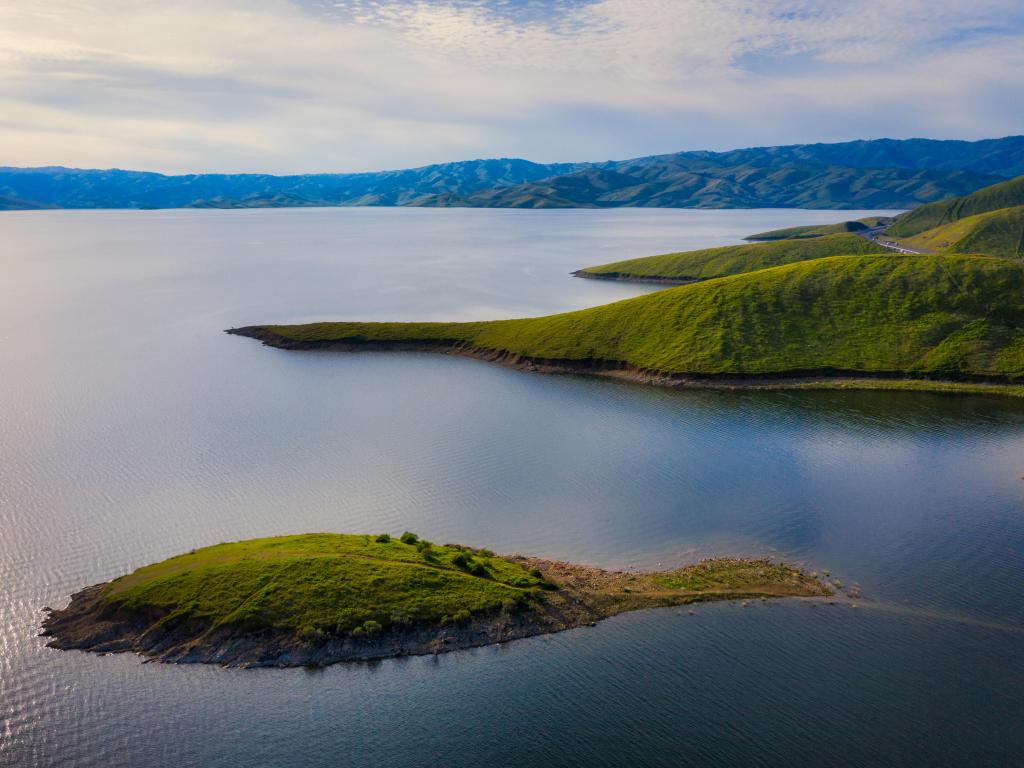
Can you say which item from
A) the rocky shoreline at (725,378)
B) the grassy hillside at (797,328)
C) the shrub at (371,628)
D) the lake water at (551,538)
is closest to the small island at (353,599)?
the shrub at (371,628)

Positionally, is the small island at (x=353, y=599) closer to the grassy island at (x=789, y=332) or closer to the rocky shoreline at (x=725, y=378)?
the rocky shoreline at (x=725, y=378)

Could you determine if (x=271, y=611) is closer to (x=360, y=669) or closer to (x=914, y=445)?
(x=360, y=669)

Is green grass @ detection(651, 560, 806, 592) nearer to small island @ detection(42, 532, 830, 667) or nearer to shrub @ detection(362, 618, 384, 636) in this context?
small island @ detection(42, 532, 830, 667)

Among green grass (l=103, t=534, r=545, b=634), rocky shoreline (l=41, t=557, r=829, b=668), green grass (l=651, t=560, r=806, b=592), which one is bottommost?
rocky shoreline (l=41, t=557, r=829, b=668)

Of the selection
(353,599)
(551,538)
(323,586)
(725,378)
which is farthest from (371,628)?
(725,378)

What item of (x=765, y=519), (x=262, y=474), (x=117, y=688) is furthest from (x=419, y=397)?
(x=117, y=688)

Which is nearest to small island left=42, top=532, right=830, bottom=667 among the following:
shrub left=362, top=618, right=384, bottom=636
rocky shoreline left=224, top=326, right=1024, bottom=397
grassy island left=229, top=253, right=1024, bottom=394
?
shrub left=362, top=618, right=384, bottom=636
